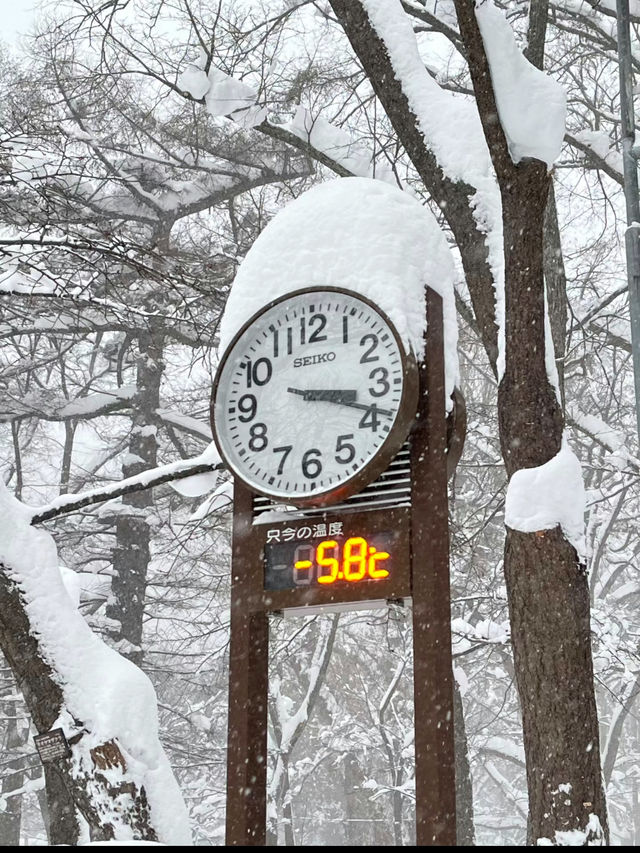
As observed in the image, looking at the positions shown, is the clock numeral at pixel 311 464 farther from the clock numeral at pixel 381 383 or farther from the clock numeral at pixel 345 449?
the clock numeral at pixel 381 383

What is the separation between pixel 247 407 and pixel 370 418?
1.74ft

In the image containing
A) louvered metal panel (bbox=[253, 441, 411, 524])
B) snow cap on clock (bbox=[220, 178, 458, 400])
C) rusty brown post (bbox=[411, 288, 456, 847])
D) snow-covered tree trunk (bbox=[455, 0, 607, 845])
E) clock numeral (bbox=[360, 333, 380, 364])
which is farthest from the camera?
snow-covered tree trunk (bbox=[455, 0, 607, 845])

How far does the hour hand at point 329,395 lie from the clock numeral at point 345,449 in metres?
0.12

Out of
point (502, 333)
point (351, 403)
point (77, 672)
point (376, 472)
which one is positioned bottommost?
point (77, 672)

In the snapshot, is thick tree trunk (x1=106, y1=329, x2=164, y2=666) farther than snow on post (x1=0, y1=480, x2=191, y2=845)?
Yes

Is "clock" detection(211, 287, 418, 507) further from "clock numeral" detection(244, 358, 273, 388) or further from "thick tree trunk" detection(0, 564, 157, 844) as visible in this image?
"thick tree trunk" detection(0, 564, 157, 844)

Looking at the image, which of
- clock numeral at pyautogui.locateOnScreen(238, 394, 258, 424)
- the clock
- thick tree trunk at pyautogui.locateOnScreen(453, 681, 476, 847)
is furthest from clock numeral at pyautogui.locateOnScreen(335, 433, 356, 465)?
thick tree trunk at pyautogui.locateOnScreen(453, 681, 476, 847)

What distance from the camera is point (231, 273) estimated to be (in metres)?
9.34

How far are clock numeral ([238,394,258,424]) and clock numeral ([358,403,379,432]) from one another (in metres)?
0.46

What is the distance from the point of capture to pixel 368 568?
336 centimetres

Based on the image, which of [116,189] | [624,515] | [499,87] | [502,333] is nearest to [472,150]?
[499,87]

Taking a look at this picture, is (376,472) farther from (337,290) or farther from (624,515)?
(624,515)

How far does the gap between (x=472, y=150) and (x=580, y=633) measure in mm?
2752

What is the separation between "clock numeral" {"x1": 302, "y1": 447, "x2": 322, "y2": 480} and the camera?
11.7 ft
